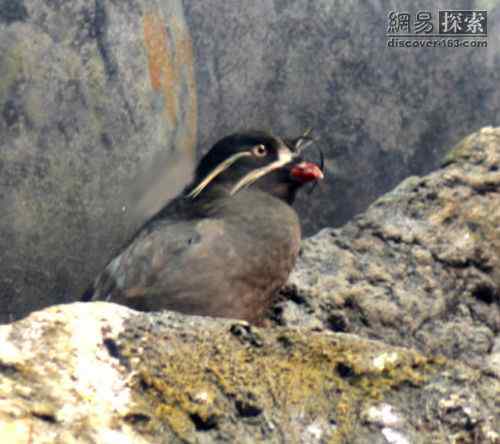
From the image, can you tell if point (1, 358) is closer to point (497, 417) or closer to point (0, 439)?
point (0, 439)

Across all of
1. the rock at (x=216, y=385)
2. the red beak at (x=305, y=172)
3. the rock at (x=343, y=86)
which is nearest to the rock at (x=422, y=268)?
the red beak at (x=305, y=172)

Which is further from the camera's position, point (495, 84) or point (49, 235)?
point (495, 84)

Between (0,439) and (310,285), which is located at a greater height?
(0,439)

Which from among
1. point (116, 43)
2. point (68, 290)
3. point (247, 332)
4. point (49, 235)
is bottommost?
point (68, 290)

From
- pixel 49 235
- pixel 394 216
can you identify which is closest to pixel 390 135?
pixel 394 216

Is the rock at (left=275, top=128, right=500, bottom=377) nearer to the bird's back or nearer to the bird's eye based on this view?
the bird's back

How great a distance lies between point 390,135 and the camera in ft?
18.4

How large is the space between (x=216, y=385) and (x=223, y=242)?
170 cm

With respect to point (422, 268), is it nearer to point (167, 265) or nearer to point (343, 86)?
point (167, 265)

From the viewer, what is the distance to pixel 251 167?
4.29 metres

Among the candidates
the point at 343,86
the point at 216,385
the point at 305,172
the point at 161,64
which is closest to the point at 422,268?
the point at 305,172

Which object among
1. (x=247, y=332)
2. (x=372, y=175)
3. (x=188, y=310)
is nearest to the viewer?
(x=247, y=332)

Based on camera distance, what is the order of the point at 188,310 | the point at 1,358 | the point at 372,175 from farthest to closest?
1. the point at 372,175
2. the point at 188,310
3. the point at 1,358

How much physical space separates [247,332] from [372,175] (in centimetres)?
346
